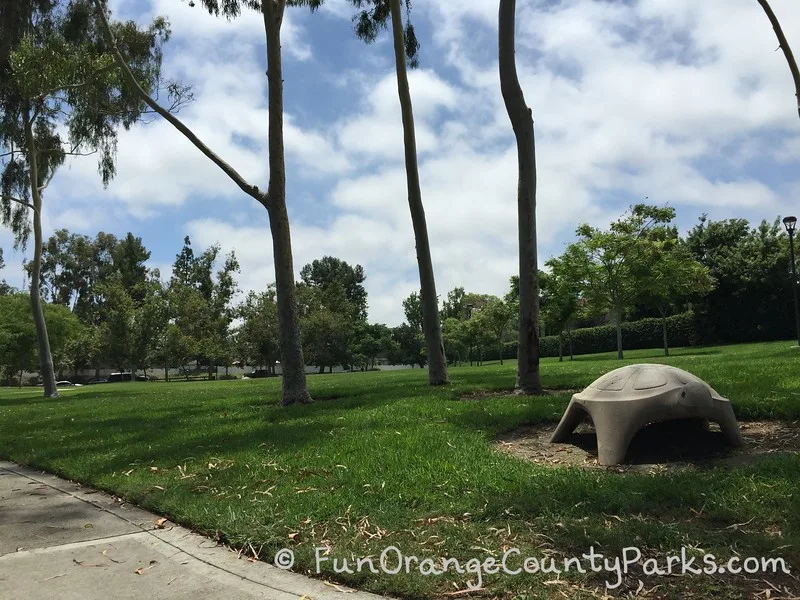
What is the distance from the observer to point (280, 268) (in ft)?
41.2

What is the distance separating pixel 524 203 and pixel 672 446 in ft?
17.6

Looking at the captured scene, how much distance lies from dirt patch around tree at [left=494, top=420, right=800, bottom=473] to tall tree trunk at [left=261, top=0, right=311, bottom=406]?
18.8ft

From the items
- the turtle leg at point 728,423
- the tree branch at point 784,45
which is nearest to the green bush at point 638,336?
the tree branch at point 784,45

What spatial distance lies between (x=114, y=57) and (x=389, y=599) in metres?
15.3

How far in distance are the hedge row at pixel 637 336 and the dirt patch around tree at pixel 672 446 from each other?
120 feet

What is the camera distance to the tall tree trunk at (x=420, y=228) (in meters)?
14.0

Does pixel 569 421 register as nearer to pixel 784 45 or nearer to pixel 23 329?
pixel 784 45

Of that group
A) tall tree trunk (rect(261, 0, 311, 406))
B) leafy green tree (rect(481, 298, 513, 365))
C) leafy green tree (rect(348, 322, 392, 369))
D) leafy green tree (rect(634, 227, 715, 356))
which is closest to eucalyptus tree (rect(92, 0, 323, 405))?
tall tree trunk (rect(261, 0, 311, 406))

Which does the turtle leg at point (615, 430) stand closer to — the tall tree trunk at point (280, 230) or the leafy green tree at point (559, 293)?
the tall tree trunk at point (280, 230)

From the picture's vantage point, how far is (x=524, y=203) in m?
10.8

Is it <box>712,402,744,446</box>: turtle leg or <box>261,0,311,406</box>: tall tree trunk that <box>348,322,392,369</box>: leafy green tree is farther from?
<box>712,402,744,446</box>: turtle leg

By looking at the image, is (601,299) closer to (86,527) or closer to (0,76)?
(0,76)

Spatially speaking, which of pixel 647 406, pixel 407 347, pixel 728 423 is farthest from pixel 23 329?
pixel 407 347

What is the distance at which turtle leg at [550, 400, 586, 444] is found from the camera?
6756mm
